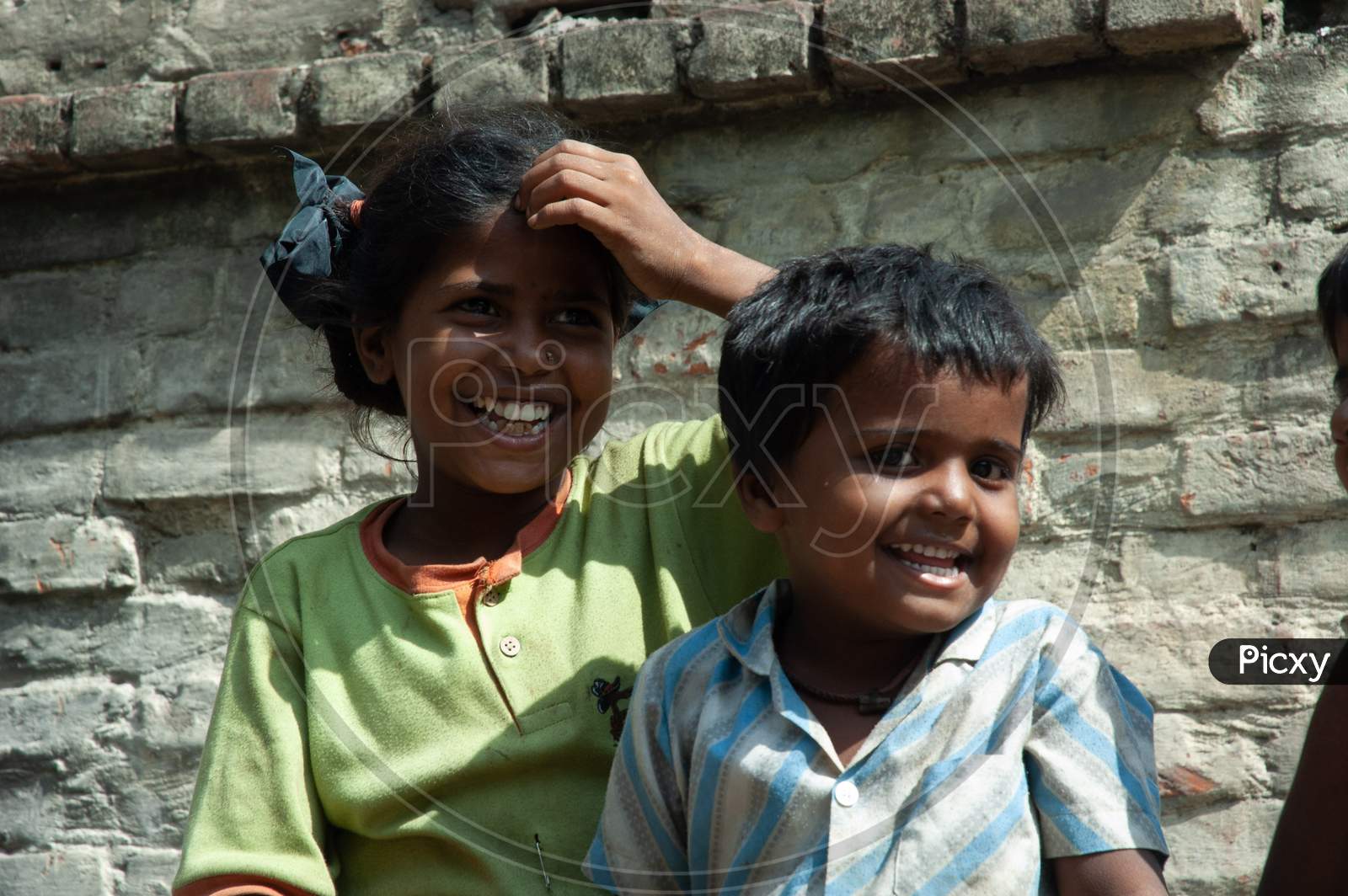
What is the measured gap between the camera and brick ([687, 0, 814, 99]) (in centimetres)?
249

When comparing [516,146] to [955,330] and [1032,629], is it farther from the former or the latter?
[1032,629]

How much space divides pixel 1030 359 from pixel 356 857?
101 centimetres

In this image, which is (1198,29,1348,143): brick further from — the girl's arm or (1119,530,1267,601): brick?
the girl's arm

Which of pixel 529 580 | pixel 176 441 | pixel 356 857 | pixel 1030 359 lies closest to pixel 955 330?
pixel 1030 359

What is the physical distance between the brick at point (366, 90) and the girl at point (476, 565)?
73 centimetres

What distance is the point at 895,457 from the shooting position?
4.96 ft

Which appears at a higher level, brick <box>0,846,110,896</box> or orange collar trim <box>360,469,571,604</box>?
orange collar trim <box>360,469,571,604</box>

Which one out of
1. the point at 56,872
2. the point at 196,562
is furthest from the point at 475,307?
the point at 56,872

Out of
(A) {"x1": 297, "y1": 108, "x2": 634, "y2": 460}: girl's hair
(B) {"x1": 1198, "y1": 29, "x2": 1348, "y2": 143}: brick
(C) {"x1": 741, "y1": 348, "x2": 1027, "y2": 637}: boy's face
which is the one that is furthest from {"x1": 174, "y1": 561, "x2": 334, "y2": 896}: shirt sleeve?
(B) {"x1": 1198, "y1": 29, "x2": 1348, "y2": 143}: brick

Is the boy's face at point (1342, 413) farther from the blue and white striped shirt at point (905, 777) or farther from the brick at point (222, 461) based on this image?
the brick at point (222, 461)

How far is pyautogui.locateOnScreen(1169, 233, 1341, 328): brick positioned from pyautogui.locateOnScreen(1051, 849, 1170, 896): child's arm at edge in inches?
47.3

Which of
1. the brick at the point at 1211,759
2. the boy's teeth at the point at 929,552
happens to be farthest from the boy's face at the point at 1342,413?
the brick at the point at 1211,759

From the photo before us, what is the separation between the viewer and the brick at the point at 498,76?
8.67 feet

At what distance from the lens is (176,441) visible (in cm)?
283
